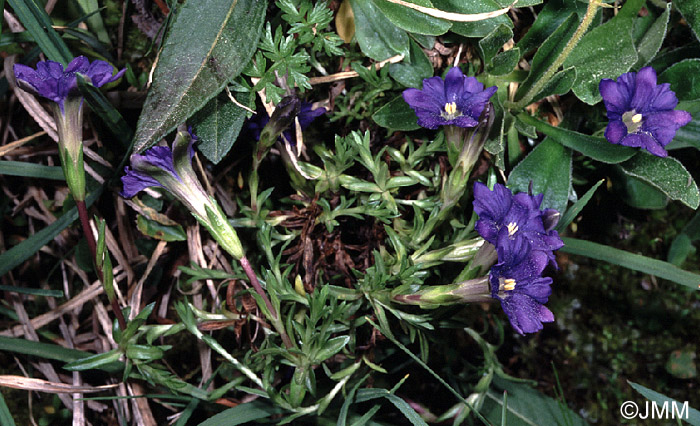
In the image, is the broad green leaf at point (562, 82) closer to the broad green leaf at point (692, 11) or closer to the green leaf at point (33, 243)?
the broad green leaf at point (692, 11)

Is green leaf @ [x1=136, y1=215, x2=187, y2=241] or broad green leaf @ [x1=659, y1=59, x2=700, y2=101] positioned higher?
green leaf @ [x1=136, y1=215, x2=187, y2=241]

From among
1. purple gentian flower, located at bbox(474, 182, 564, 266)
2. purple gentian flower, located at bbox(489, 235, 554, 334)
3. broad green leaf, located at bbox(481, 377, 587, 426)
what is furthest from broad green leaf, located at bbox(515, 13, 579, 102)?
broad green leaf, located at bbox(481, 377, 587, 426)

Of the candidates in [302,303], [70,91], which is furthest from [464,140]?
[70,91]

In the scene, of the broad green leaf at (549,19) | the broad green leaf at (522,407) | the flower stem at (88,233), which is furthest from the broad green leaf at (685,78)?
the flower stem at (88,233)

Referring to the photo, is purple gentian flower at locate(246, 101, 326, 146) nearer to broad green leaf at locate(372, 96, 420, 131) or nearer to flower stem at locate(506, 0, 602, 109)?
broad green leaf at locate(372, 96, 420, 131)

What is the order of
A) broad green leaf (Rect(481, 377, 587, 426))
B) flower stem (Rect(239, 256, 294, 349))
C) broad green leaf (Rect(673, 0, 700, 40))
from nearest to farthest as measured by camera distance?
flower stem (Rect(239, 256, 294, 349))
broad green leaf (Rect(673, 0, 700, 40))
broad green leaf (Rect(481, 377, 587, 426))

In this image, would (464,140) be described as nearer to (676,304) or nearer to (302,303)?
(302,303)
